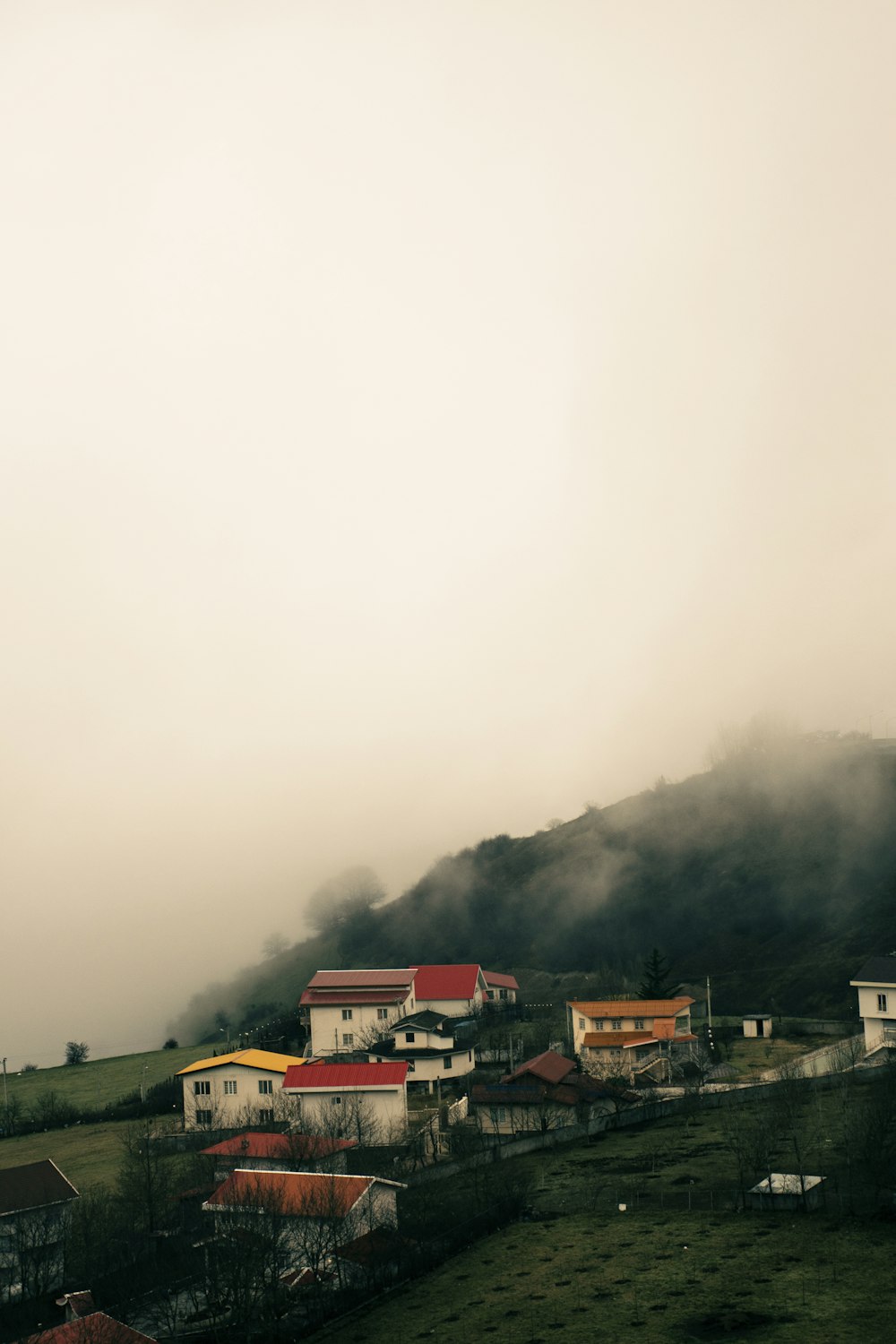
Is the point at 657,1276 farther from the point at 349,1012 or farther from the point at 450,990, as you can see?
the point at 450,990

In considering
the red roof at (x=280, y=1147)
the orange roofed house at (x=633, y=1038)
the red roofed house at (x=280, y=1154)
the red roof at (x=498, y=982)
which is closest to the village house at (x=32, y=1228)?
the red roofed house at (x=280, y=1154)

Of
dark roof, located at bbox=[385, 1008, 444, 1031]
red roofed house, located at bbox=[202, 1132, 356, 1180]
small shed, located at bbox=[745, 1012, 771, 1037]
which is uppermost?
red roofed house, located at bbox=[202, 1132, 356, 1180]

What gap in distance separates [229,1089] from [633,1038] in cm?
2452

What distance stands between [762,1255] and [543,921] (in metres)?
124

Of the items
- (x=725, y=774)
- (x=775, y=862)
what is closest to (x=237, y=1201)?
(x=775, y=862)

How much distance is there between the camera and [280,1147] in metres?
48.3

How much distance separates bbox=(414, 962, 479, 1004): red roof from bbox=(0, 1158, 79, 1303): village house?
141ft

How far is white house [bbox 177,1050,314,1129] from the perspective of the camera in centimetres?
6347

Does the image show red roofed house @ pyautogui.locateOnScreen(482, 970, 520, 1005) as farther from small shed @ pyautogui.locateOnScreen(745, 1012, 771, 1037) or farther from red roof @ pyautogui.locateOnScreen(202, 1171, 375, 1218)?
red roof @ pyautogui.locateOnScreen(202, 1171, 375, 1218)

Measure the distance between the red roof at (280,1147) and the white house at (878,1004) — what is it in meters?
33.7

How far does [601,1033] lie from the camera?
73.3 m

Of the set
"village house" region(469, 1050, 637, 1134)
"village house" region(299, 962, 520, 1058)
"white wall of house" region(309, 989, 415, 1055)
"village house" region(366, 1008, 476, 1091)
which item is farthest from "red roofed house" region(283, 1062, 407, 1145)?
"white wall of house" region(309, 989, 415, 1055)

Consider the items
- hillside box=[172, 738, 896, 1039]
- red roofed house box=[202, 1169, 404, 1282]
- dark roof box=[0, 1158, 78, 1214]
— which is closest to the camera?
red roofed house box=[202, 1169, 404, 1282]

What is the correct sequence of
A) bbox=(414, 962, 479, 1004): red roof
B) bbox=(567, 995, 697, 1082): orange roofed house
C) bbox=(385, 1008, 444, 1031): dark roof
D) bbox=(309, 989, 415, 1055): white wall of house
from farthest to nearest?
bbox=(414, 962, 479, 1004): red roof → bbox=(309, 989, 415, 1055): white wall of house → bbox=(385, 1008, 444, 1031): dark roof → bbox=(567, 995, 697, 1082): orange roofed house
